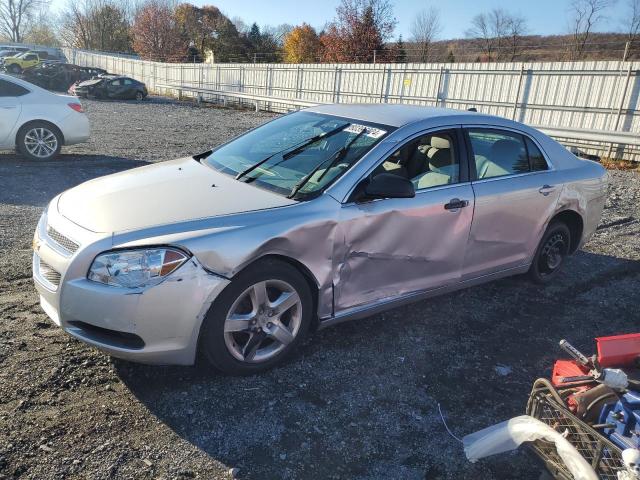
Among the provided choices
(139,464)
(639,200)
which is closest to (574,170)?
(139,464)

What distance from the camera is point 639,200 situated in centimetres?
868

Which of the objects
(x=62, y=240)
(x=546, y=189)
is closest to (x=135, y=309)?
(x=62, y=240)

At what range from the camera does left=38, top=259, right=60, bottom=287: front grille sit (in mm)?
2914

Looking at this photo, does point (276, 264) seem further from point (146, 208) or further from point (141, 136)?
point (141, 136)

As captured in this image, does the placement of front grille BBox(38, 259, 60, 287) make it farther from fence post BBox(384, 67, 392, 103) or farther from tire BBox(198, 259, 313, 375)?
fence post BBox(384, 67, 392, 103)

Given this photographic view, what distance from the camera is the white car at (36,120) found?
28.9 feet

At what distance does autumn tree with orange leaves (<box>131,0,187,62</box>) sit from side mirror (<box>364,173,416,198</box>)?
2454 inches

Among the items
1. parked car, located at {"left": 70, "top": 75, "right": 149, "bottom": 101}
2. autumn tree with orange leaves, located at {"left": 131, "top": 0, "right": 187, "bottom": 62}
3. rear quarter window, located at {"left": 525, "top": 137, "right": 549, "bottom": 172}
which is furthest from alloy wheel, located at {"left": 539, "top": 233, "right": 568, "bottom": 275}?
autumn tree with orange leaves, located at {"left": 131, "top": 0, "right": 187, "bottom": 62}

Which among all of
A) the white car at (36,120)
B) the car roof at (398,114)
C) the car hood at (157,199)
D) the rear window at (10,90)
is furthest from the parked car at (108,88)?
the car hood at (157,199)

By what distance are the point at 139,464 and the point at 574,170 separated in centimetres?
436

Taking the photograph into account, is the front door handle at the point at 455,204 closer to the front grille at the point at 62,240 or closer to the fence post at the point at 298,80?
the front grille at the point at 62,240

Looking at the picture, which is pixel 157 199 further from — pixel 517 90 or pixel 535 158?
pixel 517 90

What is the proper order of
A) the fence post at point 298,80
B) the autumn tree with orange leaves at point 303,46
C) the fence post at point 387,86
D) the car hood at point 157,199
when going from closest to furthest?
the car hood at point 157,199, the fence post at point 387,86, the fence post at point 298,80, the autumn tree with orange leaves at point 303,46

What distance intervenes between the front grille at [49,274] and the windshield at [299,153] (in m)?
1.34
